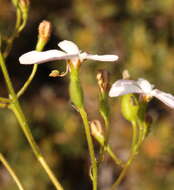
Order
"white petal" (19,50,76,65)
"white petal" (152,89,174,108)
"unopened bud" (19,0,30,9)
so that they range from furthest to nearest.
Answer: "unopened bud" (19,0,30,9) → "white petal" (152,89,174,108) → "white petal" (19,50,76,65)

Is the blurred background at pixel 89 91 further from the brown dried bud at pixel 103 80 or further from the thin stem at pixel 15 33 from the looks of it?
the brown dried bud at pixel 103 80

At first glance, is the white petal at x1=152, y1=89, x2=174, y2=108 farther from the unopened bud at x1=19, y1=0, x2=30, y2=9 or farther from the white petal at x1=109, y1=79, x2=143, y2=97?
the unopened bud at x1=19, y1=0, x2=30, y2=9

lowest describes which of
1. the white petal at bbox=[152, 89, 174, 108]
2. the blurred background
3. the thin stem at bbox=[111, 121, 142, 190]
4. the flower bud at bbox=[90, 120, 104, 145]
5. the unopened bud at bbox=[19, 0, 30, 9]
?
the blurred background

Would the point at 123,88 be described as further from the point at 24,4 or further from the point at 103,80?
the point at 24,4

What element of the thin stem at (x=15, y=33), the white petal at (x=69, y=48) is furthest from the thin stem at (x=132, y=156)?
the thin stem at (x=15, y=33)

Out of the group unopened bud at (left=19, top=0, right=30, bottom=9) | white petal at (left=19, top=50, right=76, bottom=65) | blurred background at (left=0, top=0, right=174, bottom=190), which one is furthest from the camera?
blurred background at (left=0, top=0, right=174, bottom=190)

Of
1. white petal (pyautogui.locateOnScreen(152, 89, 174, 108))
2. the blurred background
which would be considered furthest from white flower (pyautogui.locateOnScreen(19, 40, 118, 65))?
the blurred background

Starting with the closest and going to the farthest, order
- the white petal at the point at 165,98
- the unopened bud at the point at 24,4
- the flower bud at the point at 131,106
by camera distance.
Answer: the white petal at the point at 165,98 < the flower bud at the point at 131,106 < the unopened bud at the point at 24,4

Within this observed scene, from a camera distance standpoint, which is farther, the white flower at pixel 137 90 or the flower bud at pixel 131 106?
the flower bud at pixel 131 106
